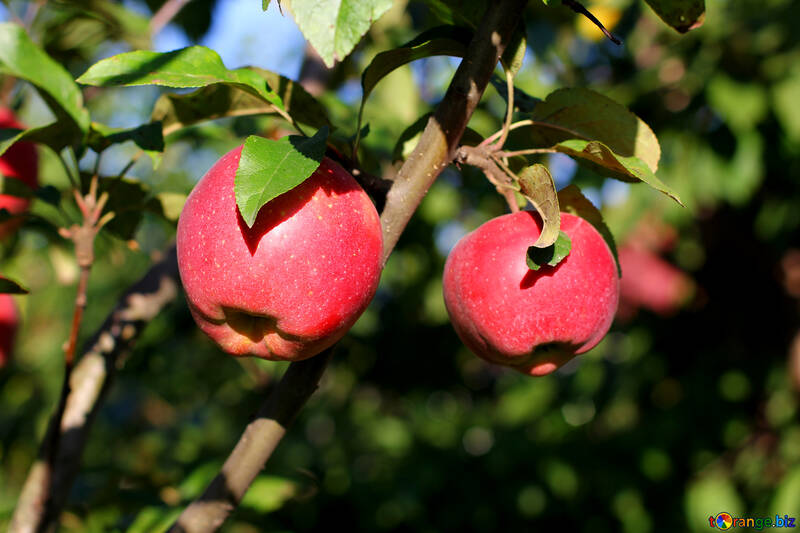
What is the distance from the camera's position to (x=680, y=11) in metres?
0.62

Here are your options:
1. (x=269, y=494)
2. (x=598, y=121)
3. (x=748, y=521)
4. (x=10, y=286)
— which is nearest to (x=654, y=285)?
(x=748, y=521)

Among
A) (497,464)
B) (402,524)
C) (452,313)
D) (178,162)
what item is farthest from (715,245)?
(178,162)

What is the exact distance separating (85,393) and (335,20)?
0.74m

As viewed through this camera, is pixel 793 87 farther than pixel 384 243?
Yes

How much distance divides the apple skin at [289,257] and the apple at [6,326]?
109 centimetres

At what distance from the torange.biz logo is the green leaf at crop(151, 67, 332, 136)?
1.59m

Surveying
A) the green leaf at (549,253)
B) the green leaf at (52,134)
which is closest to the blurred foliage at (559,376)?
the green leaf at (52,134)

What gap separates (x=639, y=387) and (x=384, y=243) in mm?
2208

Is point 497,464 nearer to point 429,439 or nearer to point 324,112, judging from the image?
point 429,439

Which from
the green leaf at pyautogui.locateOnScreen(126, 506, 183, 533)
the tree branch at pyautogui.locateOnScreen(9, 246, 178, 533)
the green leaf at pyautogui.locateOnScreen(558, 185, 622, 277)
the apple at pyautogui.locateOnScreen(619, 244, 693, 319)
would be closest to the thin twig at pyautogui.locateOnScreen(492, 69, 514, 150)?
the green leaf at pyautogui.locateOnScreen(558, 185, 622, 277)

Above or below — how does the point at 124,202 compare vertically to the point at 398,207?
below

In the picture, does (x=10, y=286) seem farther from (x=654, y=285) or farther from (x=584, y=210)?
(x=654, y=285)

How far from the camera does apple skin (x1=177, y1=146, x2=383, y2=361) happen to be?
0.58 m

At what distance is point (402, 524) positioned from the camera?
2201 millimetres
